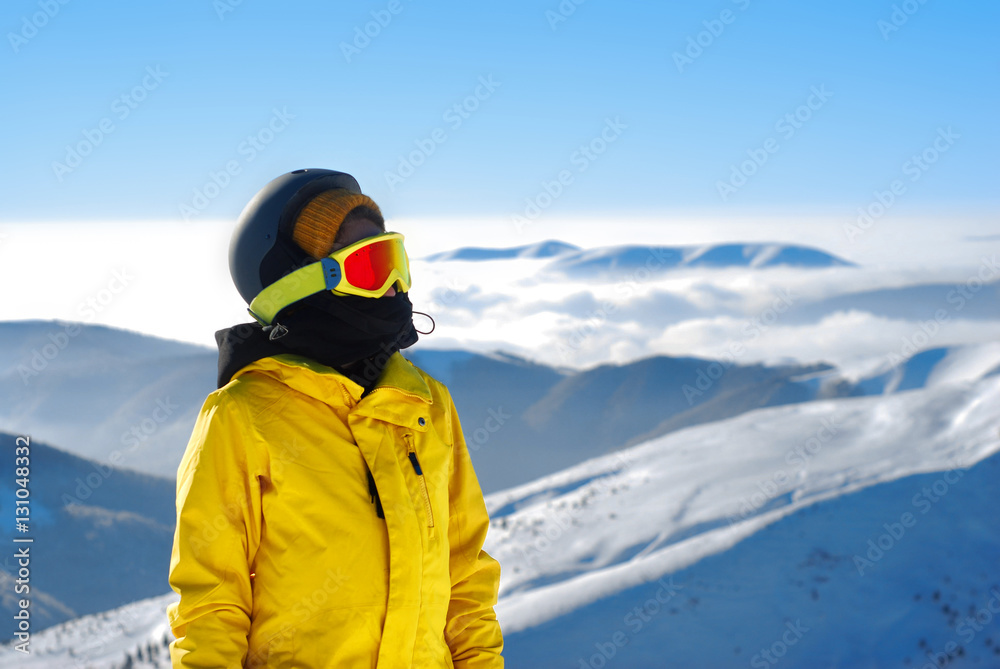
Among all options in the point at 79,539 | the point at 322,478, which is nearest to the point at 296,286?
the point at 322,478

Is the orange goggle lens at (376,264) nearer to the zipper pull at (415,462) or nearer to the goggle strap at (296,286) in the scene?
the goggle strap at (296,286)

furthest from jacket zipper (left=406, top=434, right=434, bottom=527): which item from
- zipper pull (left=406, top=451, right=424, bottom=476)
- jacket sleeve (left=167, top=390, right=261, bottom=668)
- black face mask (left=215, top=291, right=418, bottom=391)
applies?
jacket sleeve (left=167, top=390, right=261, bottom=668)

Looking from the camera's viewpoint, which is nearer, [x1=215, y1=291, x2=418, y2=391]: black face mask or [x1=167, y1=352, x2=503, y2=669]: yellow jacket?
[x1=167, y1=352, x2=503, y2=669]: yellow jacket

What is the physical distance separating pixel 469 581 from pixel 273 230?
4.12 feet

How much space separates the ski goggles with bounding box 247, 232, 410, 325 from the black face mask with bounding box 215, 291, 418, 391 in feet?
0.10

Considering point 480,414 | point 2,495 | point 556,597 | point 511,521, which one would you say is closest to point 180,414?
point 480,414

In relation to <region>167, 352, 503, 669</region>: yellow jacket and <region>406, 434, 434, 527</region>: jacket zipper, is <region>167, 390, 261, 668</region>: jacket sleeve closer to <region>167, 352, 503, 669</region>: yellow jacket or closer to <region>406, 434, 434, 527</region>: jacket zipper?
<region>167, 352, 503, 669</region>: yellow jacket

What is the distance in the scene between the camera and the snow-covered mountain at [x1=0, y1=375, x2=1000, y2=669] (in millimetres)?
9258

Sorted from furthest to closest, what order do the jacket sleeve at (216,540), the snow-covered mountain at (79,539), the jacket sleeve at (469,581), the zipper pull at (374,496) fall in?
the snow-covered mountain at (79,539)
the jacket sleeve at (469,581)
the zipper pull at (374,496)
the jacket sleeve at (216,540)

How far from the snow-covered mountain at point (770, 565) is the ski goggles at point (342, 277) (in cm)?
817

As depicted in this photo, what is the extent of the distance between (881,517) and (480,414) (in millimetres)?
99353

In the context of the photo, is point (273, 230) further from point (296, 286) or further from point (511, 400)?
point (511, 400)

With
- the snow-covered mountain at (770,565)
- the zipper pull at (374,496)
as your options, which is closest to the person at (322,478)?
the zipper pull at (374,496)

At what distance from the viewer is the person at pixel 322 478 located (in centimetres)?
182
